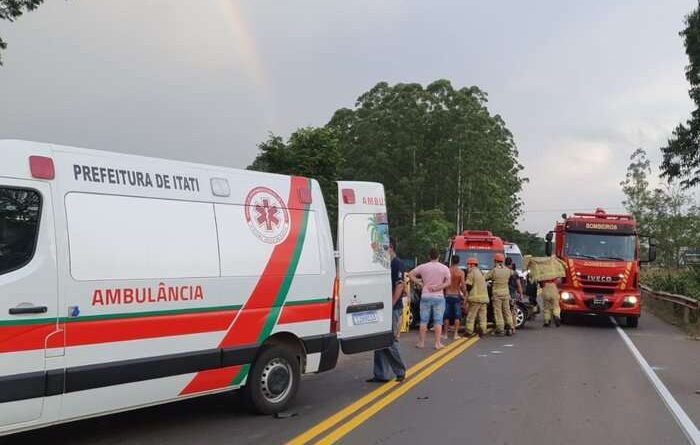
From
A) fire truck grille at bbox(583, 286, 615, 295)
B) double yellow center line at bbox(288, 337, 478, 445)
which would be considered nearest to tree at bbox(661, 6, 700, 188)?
fire truck grille at bbox(583, 286, 615, 295)

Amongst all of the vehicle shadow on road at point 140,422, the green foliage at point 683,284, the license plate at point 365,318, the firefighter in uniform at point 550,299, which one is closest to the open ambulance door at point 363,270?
the license plate at point 365,318

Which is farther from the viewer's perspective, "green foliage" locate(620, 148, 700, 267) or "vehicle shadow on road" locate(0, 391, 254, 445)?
"green foliage" locate(620, 148, 700, 267)

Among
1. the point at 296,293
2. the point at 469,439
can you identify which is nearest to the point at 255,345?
the point at 296,293

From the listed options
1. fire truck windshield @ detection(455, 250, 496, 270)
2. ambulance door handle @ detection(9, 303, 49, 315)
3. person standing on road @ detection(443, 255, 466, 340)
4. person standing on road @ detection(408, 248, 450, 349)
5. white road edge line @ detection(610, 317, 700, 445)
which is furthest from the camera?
fire truck windshield @ detection(455, 250, 496, 270)

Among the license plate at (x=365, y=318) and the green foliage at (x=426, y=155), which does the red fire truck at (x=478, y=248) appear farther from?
the green foliage at (x=426, y=155)

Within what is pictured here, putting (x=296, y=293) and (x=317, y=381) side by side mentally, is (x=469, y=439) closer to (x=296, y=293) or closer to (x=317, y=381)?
(x=296, y=293)

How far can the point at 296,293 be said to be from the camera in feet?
23.3

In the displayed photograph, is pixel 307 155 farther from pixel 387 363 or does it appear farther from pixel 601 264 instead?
pixel 387 363

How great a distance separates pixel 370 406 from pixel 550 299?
34.2 feet

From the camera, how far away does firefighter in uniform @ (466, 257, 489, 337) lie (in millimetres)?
14203

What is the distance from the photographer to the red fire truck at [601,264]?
1677 cm

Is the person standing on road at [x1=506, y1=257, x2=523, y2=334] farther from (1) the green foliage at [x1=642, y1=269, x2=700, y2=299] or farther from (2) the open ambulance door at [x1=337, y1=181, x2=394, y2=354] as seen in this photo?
(2) the open ambulance door at [x1=337, y1=181, x2=394, y2=354]

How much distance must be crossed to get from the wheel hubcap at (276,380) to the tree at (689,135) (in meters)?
22.5

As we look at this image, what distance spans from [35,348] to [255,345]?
7.30 ft
